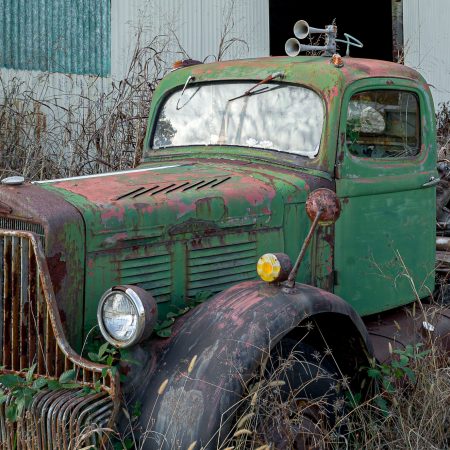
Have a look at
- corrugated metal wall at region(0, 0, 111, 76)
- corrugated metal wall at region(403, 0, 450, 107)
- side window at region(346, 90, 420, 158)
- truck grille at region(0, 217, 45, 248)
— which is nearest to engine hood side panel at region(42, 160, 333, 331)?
truck grille at region(0, 217, 45, 248)

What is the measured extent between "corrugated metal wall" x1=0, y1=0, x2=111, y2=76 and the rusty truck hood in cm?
544

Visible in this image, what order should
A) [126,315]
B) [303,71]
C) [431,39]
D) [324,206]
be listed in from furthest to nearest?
[431,39] < [303,71] < [324,206] < [126,315]

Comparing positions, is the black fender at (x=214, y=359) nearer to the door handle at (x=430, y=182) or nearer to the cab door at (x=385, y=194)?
the cab door at (x=385, y=194)

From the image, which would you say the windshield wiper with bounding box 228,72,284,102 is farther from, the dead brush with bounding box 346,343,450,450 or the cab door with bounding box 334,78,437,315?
the dead brush with bounding box 346,343,450,450

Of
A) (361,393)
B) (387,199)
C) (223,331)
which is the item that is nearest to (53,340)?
(223,331)

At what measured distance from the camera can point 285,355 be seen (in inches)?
123

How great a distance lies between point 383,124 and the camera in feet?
13.7

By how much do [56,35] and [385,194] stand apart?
20.0 feet

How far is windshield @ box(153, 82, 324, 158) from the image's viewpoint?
3898 millimetres

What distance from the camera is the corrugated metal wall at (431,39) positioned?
1312 centimetres

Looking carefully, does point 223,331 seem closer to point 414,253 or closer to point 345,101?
point 345,101

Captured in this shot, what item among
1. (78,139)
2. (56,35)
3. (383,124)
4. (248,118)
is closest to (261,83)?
(248,118)

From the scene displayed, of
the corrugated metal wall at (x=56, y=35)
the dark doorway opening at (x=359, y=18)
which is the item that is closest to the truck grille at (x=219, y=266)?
the corrugated metal wall at (x=56, y=35)

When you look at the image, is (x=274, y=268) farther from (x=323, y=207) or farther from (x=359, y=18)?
(x=359, y=18)
